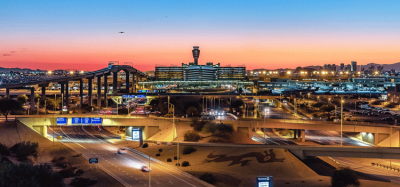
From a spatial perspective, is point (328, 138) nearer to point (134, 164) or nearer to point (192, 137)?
point (192, 137)

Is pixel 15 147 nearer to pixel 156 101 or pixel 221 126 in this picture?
pixel 221 126

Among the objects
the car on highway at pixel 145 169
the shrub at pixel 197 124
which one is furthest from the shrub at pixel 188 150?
the shrub at pixel 197 124

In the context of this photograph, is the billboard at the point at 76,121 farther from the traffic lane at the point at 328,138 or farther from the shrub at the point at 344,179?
the traffic lane at the point at 328,138

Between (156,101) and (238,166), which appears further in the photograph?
(156,101)

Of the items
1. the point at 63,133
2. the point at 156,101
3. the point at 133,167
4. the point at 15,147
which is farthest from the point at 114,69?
the point at 133,167

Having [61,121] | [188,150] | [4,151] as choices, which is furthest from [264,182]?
[61,121]

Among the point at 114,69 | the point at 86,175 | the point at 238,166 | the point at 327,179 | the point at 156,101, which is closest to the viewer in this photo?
the point at 86,175
